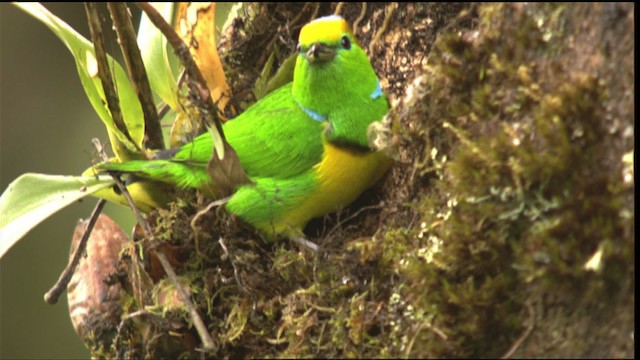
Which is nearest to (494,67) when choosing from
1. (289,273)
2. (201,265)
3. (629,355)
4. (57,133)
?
(629,355)

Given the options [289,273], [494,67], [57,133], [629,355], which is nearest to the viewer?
[629,355]

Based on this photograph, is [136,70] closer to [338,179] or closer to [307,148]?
[307,148]

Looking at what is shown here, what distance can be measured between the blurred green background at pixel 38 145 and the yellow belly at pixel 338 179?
2.80m

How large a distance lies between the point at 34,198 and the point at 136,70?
0.51 m

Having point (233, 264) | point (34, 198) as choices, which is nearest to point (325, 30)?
point (233, 264)

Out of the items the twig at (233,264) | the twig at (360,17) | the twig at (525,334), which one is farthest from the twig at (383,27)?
the twig at (525,334)

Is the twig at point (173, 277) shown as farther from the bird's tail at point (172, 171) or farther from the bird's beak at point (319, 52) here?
the bird's beak at point (319, 52)

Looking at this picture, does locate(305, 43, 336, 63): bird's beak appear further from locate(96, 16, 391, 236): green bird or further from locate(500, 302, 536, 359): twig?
locate(500, 302, 536, 359): twig

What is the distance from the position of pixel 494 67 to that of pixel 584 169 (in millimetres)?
362

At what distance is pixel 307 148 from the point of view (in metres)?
2.72

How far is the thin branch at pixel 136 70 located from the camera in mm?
2609

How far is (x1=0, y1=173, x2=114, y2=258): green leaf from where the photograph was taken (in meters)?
2.54

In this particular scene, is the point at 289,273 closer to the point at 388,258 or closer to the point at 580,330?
the point at 388,258

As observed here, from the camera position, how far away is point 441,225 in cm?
191
